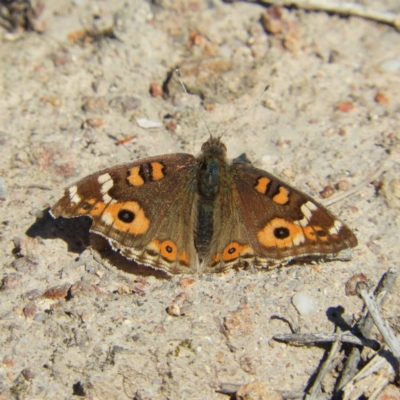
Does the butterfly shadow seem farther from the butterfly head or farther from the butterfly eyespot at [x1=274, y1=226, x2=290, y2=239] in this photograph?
the butterfly head

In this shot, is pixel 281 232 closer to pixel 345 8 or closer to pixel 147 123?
pixel 147 123

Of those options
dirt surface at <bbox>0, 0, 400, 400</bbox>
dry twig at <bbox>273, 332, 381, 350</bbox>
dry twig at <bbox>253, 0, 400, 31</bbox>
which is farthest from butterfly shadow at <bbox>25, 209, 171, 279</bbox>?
dry twig at <bbox>253, 0, 400, 31</bbox>

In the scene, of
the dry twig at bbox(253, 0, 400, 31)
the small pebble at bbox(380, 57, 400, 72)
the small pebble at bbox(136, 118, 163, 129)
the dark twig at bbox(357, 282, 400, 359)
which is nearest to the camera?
the dark twig at bbox(357, 282, 400, 359)

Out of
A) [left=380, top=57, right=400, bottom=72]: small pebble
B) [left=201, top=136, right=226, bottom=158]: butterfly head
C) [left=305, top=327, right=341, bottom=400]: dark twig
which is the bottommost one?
[left=305, top=327, right=341, bottom=400]: dark twig

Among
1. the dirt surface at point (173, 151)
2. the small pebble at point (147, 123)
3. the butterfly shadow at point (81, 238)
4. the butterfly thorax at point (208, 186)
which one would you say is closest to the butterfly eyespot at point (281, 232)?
the dirt surface at point (173, 151)

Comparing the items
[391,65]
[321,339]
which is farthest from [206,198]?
[391,65]

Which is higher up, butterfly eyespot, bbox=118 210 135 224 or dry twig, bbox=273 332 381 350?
butterfly eyespot, bbox=118 210 135 224
